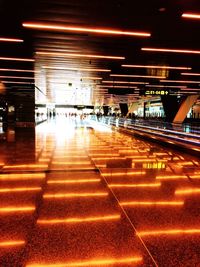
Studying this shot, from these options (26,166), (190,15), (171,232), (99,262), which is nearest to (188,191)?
(171,232)

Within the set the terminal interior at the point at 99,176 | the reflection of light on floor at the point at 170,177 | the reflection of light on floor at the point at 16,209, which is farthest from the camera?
the reflection of light on floor at the point at 170,177

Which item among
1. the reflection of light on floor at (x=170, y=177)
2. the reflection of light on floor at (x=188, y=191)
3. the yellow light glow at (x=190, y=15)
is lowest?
the reflection of light on floor at (x=170, y=177)

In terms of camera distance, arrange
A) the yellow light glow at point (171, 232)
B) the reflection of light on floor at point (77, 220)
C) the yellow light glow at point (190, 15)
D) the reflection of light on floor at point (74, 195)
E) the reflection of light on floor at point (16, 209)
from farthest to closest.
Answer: the yellow light glow at point (190, 15), the reflection of light on floor at point (74, 195), the reflection of light on floor at point (16, 209), the reflection of light on floor at point (77, 220), the yellow light glow at point (171, 232)

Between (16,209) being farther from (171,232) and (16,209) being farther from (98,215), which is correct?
(171,232)

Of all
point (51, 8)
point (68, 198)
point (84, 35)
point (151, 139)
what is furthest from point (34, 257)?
point (151, 139)

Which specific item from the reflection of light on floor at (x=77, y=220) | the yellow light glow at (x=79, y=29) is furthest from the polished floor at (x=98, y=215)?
the yellow light glow at (x=79, y=29)

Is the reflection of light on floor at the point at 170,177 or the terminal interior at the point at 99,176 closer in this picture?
the terminal interior at the point at 99,176

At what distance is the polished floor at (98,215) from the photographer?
2.95 meters

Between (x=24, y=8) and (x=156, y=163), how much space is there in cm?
550

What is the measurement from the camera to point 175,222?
3.86m

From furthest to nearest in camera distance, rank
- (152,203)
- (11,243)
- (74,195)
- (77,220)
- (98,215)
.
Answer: (74,195) → (152,203) → (98,215) → (77,220) → (11,243)

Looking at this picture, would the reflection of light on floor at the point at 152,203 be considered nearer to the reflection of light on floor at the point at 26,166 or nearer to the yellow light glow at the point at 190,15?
the reflection of light on floor at the point at 26,166

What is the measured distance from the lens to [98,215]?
13.3ft

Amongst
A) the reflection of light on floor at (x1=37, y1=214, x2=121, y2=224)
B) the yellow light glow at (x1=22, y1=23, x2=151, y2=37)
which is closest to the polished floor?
the reflection of light on floor at (x1=37, y1=214, x2=121, y2=224)
